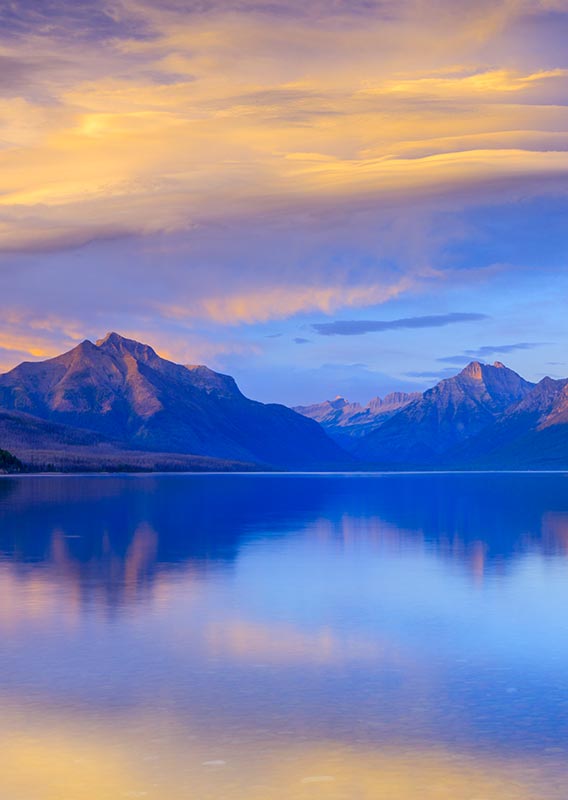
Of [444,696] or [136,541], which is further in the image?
[136,541]

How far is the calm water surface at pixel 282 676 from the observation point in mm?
19391

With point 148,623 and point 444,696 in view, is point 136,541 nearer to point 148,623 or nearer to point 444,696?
point 148,623

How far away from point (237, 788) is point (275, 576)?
1339 inches

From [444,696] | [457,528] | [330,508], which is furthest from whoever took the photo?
[330,508]

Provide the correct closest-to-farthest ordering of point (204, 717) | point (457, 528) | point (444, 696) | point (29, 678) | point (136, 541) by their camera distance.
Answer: point (204, 717) < point (444, 696) < point (29, 678) < point (136, 541) < point (457, 528)

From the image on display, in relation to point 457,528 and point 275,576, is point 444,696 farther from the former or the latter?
point 457,528

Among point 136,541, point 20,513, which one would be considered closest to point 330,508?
point 20,513

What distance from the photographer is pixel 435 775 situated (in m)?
19.3

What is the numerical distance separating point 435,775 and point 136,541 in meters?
54.1

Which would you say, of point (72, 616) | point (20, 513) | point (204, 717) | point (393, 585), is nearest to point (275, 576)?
point (393, 585)

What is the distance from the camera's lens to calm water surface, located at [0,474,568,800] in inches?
763

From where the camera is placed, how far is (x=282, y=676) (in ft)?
91.1

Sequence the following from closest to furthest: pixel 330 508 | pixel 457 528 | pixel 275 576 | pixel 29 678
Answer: pixel 29 678
pixel 275 576
pixel 457 528
pixel 330 508

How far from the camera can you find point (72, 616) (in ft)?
124
